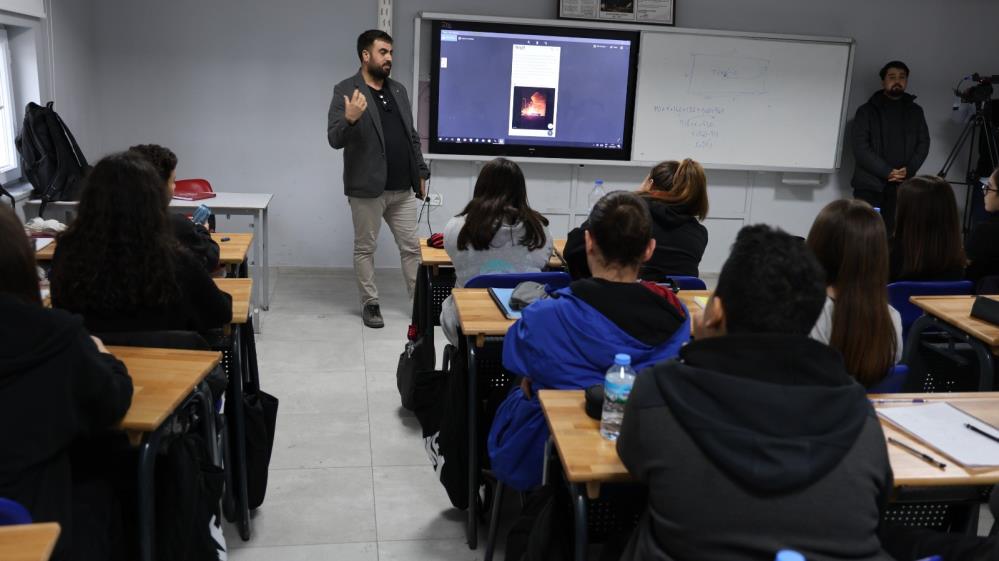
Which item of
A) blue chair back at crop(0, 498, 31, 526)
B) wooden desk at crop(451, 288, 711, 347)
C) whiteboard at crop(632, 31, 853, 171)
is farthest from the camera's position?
whiteboard at crop(632, 31, 853, 171)

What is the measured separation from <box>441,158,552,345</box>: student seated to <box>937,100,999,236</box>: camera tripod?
4493 mm

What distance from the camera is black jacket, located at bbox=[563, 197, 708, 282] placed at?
3.35m

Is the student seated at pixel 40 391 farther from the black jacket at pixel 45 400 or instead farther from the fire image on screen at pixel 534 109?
the fire image on screen at pixel 534 109

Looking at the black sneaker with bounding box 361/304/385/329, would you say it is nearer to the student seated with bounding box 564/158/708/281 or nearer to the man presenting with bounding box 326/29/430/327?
the man presenting with bounding box 326/29/430/327

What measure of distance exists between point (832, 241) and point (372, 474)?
1.87 metres

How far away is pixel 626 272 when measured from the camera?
85.7 inches

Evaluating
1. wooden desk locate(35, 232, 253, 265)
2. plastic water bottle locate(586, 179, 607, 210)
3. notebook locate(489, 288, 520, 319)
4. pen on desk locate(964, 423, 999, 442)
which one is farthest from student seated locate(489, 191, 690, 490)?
plastic water bottle locate(586, 179, 607, 210)

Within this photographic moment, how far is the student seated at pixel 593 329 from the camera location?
205 centimetres

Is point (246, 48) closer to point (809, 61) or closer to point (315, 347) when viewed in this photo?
point (315, 347)

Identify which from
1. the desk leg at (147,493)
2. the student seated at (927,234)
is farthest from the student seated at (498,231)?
the desk leg at (147,493)

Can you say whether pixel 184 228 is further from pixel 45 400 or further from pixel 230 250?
pixel 45 400

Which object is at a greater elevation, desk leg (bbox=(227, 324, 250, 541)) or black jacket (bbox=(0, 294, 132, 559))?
Answer: black jacket (bbox=(0, 294, 132, 559))

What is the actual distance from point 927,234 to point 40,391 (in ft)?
10.4

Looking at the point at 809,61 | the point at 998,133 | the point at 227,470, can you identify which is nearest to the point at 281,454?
the point at 227,470
